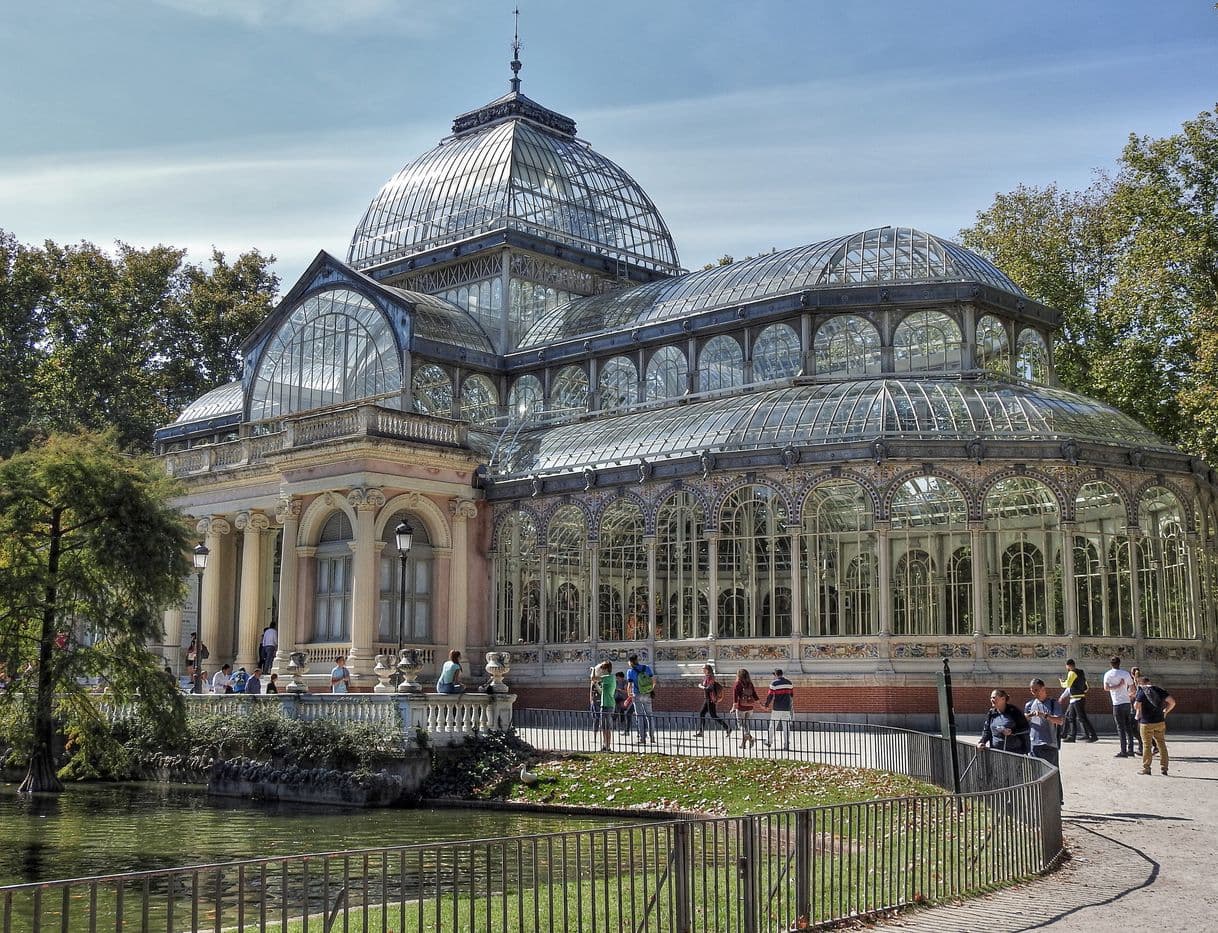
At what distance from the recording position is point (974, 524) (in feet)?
99.1

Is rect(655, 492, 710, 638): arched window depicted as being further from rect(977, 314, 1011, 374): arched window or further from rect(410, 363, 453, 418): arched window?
rect(410, 363, 453, 418): arched window

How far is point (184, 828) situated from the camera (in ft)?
69.8

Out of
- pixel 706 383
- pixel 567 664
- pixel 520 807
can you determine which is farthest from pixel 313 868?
pixel 706 383

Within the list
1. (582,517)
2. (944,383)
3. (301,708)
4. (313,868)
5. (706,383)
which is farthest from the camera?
(706,383)

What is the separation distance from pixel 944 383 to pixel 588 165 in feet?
67.5

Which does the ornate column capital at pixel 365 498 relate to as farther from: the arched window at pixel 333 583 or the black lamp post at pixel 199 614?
the black lamp post at pixel 199 614

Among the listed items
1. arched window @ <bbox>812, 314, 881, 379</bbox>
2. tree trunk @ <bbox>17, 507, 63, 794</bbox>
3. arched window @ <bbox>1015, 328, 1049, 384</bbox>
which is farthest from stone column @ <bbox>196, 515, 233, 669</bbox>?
arched window @ <bbox>1015, 328, 1049, 384</bbox>

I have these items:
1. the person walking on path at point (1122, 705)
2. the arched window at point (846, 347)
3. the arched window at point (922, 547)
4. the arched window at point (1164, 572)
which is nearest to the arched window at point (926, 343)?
the arched window at point (846, 347)

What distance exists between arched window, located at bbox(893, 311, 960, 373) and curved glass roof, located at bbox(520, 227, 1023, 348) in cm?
114

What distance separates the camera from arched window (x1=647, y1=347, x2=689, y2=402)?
1526 inches

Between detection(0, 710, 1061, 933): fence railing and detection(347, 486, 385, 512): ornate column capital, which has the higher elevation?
detection(347, 486, 385, 512): ornate column capital

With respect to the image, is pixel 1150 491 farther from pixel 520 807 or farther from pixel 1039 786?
pixel 1039 786

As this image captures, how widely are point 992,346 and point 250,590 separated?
2068 centimetres

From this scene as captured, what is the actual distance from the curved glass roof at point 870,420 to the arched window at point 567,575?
147 centimetres
